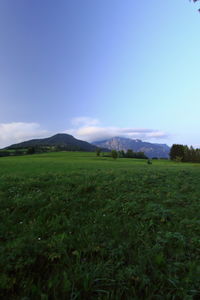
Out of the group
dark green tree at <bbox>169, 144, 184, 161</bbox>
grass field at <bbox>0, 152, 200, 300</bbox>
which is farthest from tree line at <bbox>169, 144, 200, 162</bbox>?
grass field at <bbox>0, 152, 200, 300</bbox>

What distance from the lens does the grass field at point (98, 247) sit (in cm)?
250

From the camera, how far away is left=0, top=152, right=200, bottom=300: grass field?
2498 mm

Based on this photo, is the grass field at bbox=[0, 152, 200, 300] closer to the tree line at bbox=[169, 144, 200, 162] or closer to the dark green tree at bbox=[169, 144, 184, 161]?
the tree line at bbox=[169, 144, 200, 162]

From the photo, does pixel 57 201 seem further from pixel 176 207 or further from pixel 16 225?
pixel 176 207

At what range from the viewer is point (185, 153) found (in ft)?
245

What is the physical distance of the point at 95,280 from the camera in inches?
102

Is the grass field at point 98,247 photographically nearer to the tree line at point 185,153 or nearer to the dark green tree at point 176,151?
the tree line at point 185,153

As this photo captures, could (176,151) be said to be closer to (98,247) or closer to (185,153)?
(185,153)

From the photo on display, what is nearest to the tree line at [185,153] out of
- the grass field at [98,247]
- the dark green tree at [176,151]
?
the dark green tree at [176,151]

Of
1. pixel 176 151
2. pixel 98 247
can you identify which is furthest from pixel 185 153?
pixel 98 247

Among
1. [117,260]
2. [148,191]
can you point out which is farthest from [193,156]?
[117,260]

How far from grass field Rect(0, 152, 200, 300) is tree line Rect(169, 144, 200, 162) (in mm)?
75228

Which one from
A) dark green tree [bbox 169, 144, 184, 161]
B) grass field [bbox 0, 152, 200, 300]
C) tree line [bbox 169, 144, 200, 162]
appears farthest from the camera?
dark green tree [bbox 169, 144, 184, 161]

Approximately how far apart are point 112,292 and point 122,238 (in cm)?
148
